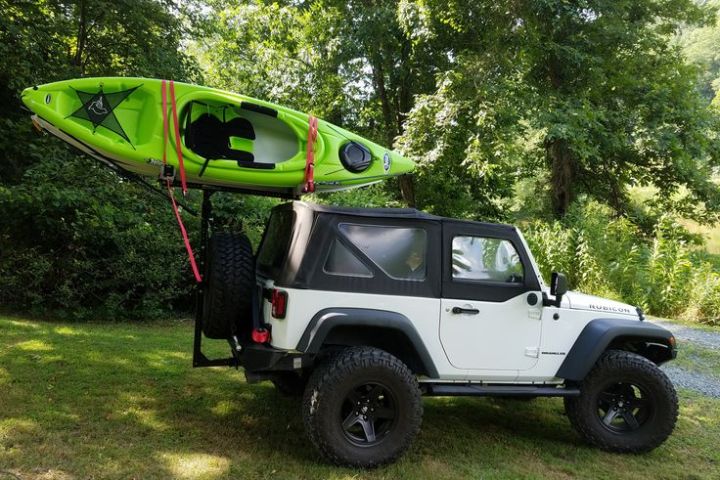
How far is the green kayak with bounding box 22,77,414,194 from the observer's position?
3.85 m

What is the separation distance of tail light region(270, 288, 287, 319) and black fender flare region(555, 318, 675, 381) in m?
2.17

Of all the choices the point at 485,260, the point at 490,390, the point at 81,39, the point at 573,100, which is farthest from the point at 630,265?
the point at 81,39

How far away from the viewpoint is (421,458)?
3.86m

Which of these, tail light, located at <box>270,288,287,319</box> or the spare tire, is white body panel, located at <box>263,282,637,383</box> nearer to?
tail light, located at <box>270,288,287,319</box>

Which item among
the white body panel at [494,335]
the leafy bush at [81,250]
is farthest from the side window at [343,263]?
the leafy bush at [81,250]

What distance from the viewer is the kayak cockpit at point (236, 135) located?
397cm

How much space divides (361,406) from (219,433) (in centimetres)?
118

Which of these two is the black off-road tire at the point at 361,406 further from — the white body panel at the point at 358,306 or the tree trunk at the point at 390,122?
the tree trunk at the point at 390,122

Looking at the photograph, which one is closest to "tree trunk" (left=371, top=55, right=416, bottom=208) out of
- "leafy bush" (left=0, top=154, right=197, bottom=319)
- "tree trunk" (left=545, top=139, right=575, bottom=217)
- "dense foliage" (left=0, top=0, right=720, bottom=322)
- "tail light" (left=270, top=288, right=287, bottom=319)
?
"dense foliage" (left=0, top=0, right=720, bottom=322)

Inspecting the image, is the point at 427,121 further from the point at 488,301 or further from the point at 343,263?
the point at 343,263

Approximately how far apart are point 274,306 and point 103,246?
17.9 feet

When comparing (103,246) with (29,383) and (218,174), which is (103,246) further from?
(218,174)

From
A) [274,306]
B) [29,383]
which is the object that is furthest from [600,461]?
[29,383]

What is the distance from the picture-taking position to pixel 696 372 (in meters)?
6.87
